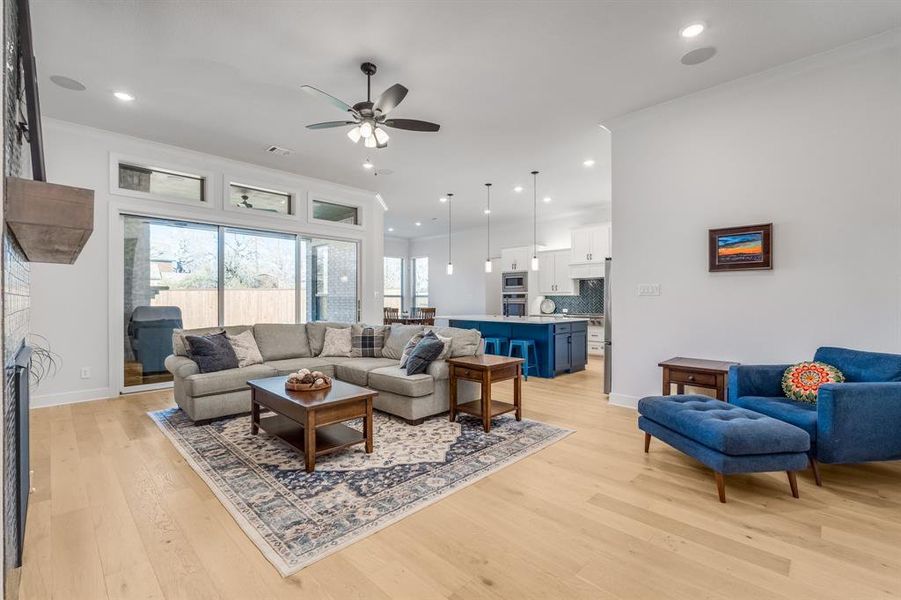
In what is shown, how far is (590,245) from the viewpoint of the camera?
8.12m

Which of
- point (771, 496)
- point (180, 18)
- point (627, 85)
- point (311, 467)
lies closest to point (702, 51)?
point (627, 85)

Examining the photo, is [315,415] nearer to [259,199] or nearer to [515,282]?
[259,199]

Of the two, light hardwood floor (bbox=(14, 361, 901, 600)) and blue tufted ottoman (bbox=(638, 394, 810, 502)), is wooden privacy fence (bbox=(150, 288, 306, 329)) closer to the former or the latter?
light hardwood floor (bbox=(14, 361, 901, 600))

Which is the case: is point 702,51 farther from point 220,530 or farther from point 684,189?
point 220,530

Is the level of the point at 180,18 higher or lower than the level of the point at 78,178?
higher

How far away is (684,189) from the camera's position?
4008 millimetres

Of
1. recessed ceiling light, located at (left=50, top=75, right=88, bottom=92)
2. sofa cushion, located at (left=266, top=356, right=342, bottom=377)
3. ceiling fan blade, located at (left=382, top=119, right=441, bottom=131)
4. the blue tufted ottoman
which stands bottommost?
the blue tufted ottoman

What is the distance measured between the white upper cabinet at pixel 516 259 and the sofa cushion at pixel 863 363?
6315 mm

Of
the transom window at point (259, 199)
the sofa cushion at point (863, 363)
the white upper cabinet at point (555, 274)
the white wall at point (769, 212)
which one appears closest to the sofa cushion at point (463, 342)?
the white wall at point (769, 212)

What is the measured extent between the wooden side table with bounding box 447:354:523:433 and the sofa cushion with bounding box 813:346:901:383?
2283 mm

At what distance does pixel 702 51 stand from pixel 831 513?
322 centimetres

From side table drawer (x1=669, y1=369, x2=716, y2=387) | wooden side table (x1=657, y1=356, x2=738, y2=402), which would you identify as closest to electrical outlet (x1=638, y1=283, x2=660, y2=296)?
wooden side table (x1=657, y1=356, x2=738, y2=402)

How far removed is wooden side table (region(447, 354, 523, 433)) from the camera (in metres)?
3.56

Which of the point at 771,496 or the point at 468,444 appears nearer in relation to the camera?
the point at 771,496
